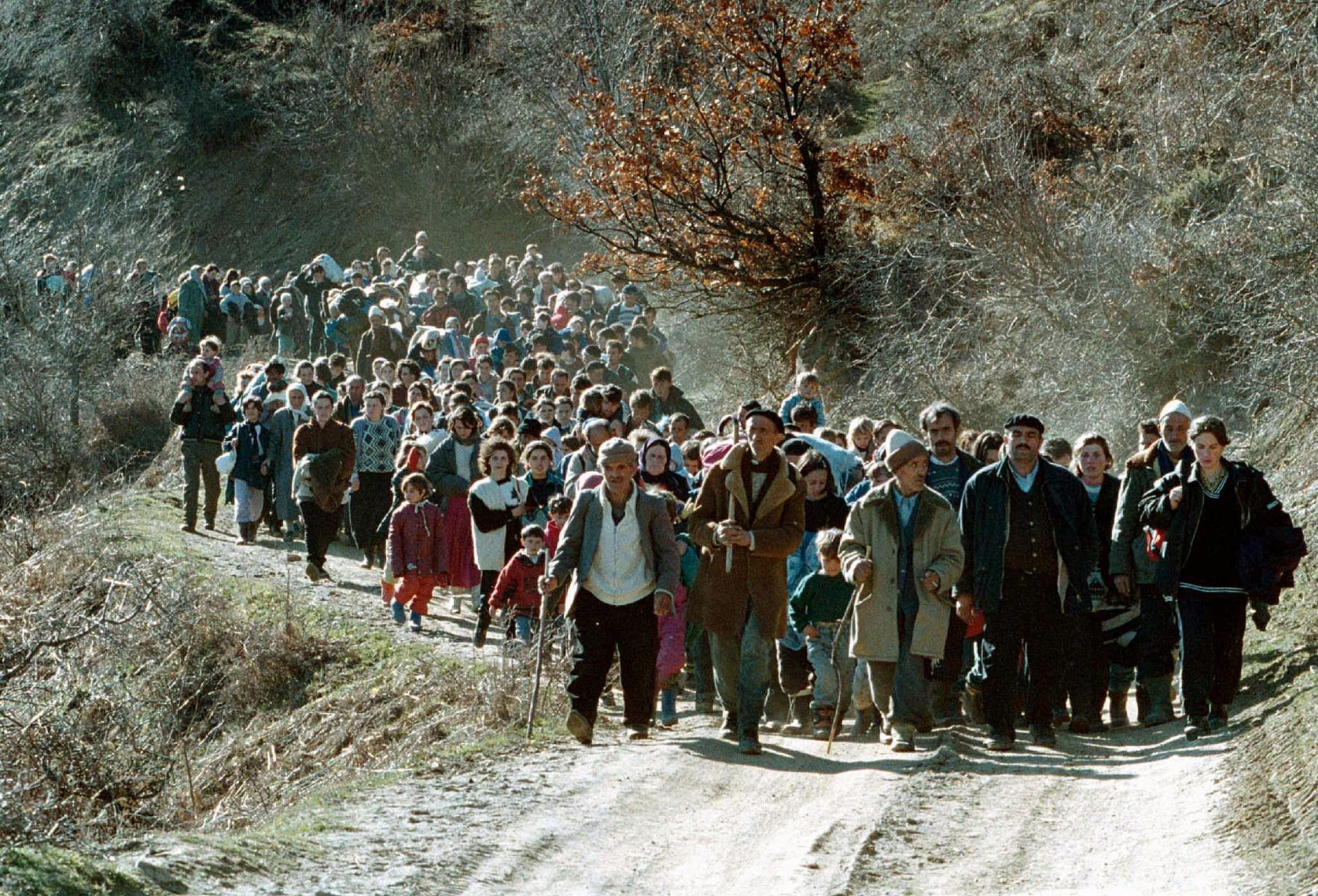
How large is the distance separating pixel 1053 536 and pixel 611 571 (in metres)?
2.57

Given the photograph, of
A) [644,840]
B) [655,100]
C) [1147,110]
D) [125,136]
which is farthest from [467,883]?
[125,136]

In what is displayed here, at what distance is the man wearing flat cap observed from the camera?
31.2ft

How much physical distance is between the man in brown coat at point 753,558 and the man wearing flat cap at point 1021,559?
1059 millimetres

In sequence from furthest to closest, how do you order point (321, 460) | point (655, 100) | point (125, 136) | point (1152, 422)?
point (125, 136) → point (655, 100) → point (321, 460) → point (1152, 422)

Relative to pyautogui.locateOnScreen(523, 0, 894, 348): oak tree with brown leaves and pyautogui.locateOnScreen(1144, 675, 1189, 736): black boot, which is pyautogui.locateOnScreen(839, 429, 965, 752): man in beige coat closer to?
pyautogui.locateOnScreen(1144, 675, 1189, 736): black boot

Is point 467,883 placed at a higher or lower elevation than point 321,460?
lower

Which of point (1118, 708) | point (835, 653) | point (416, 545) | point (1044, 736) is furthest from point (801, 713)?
point (416, 545)

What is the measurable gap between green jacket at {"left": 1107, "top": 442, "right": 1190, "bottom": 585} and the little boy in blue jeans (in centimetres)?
166

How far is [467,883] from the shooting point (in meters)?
6.96

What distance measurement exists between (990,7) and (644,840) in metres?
30.2

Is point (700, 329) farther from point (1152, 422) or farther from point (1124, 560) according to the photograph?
point (1124, 560)

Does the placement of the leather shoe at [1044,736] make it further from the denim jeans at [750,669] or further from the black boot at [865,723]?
the denim jeans at [750,669]

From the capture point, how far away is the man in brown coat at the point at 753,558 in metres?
9.57

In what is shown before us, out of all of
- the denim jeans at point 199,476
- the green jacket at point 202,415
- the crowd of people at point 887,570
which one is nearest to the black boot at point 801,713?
the crowd of people at point 887,570
